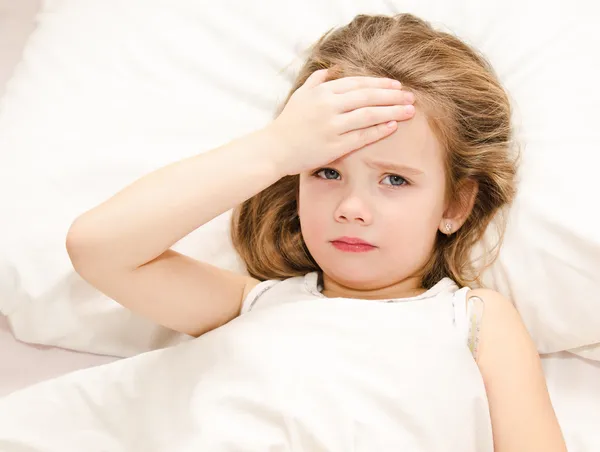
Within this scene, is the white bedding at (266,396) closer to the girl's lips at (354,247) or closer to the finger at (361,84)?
the girl's lips at (354,247)

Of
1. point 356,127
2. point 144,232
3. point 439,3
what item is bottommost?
point 144,232

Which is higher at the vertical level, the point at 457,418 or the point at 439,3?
the point at 439,3

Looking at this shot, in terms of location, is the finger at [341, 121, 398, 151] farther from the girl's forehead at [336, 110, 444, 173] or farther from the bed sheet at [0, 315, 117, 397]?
the bed sheet at [0, 315, 117, 397]

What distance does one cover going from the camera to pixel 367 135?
1.10 meters

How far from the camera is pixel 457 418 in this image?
107 centimetres

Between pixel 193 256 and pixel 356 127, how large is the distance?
384mm

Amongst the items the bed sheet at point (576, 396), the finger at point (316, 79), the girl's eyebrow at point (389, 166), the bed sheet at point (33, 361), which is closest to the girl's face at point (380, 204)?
the girl's eyebrow at point (389, 166)

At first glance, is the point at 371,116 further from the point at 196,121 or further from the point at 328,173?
the point at 196,121

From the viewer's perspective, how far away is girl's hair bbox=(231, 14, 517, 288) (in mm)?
1166

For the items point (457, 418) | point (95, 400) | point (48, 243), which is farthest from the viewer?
point (48, 243)

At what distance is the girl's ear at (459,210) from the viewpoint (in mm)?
1240

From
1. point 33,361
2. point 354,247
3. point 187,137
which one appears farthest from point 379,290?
point 33,361

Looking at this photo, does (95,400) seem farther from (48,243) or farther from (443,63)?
(443,63)

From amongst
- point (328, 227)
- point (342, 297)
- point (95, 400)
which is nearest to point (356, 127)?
point (328, 227)
